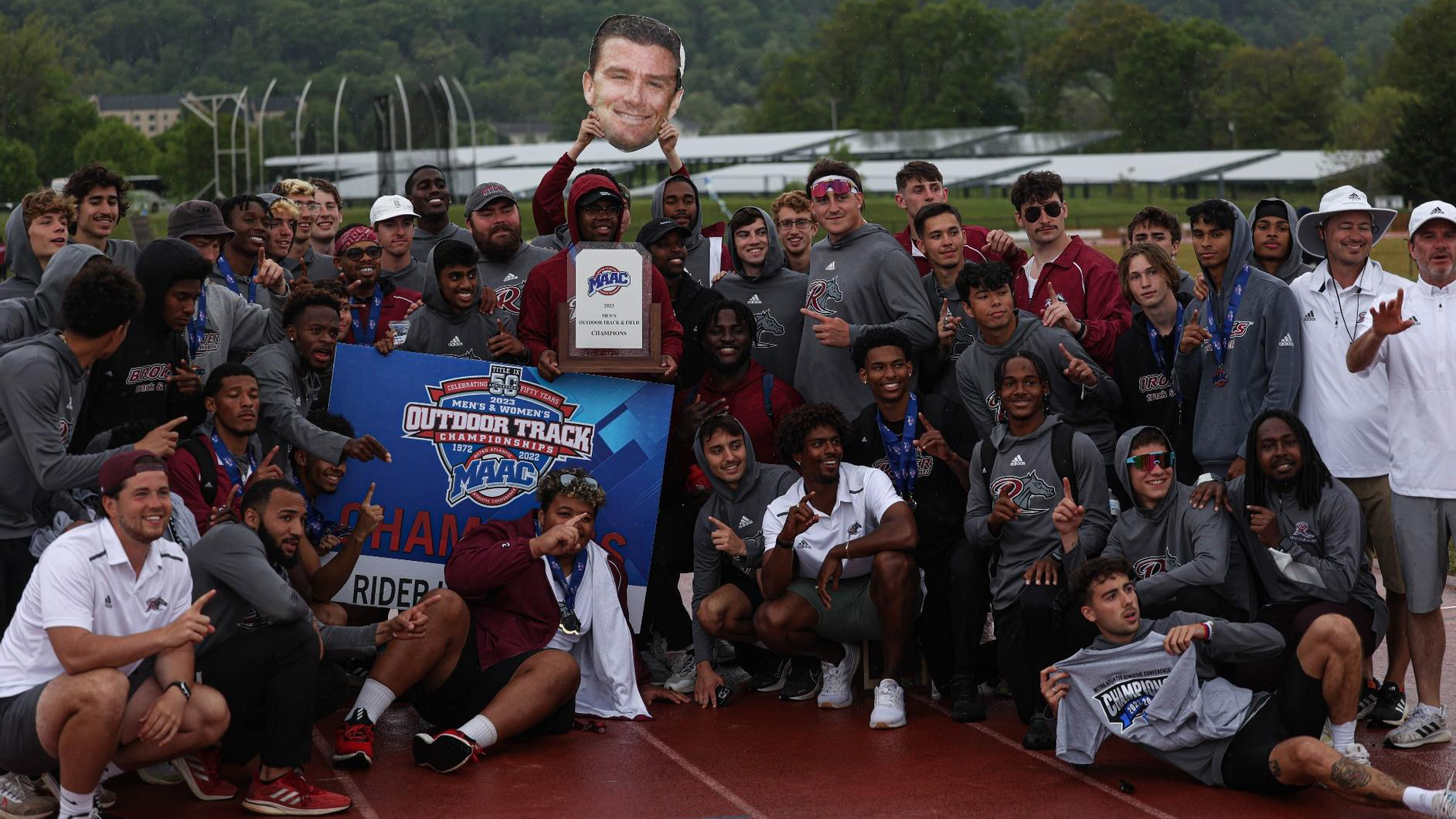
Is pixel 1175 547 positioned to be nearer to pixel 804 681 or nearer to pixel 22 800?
pixel 804 681

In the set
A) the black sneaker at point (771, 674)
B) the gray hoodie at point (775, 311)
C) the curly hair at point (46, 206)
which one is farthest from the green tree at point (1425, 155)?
the curly hair at point (46, 206)

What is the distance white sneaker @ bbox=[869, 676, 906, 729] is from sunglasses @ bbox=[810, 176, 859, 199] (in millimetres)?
2804

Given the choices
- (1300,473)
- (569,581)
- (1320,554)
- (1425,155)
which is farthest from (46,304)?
(1425,155)

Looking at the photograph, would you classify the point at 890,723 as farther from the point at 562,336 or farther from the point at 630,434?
the point at 562,336

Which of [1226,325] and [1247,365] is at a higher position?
[1226,325]

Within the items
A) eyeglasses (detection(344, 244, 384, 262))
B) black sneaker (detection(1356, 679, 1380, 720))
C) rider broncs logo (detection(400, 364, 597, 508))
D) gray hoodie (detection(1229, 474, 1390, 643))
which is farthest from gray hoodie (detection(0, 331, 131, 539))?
black sneaker (detection(1356, 679, 1380, 720))

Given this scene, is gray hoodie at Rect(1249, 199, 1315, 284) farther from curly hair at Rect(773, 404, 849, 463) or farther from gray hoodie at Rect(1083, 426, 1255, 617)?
curly hair at Rect(773, 404, 849, 463)

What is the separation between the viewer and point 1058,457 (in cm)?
777

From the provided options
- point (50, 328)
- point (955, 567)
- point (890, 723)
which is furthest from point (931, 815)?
point (50, 328)

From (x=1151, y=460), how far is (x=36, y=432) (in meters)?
4.90

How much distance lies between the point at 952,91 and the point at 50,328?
9777cm

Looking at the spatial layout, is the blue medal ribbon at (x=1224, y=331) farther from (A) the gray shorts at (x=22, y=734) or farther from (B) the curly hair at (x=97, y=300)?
(A) the gray shorts at (x=22, y=734)

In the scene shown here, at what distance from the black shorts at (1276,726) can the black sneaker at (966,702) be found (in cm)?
→ 148

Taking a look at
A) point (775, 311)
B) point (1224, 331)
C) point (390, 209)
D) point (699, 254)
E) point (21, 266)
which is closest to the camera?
point (1224, 331)
